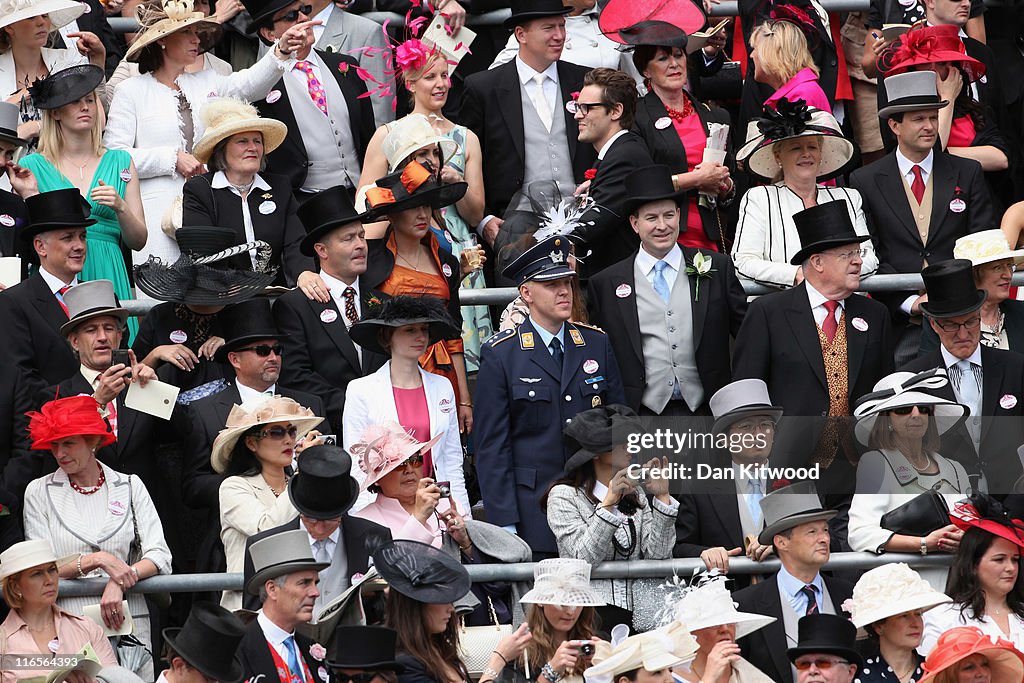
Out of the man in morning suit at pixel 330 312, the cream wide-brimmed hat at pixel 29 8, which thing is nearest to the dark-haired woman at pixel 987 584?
the man in morning suit at pixel 330 312

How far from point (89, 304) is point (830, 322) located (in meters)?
3.80

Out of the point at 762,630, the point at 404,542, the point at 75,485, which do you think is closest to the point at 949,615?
the point at 762,630

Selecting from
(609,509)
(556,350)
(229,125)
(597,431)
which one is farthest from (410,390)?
(229,125)

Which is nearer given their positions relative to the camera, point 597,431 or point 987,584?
point 987,584

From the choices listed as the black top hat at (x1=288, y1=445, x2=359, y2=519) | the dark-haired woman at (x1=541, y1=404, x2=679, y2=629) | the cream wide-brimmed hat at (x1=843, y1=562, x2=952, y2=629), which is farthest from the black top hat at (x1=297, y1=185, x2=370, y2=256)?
the cream wide-brimmed hat at (x1=843, y1=562, x2=952, y2=629)

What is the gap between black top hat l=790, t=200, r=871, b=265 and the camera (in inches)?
410

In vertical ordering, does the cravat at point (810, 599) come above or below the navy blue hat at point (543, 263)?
below

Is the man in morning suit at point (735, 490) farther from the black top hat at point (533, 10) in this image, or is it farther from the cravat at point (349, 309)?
the black top hat at point (533, 10)

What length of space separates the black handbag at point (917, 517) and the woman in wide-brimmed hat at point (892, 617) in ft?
1.42

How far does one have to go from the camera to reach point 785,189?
441 inches

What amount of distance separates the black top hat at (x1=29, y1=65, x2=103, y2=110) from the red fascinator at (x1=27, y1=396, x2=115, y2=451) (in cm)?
223

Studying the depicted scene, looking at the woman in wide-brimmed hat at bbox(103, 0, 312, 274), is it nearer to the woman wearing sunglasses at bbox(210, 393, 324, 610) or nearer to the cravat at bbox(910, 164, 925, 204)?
the woman wearing sunglasses at bbox(210, 393, 324, 610)

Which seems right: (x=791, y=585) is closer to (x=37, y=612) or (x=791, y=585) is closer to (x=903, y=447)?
(x=903, y=447)

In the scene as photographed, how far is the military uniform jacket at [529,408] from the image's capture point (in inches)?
384
